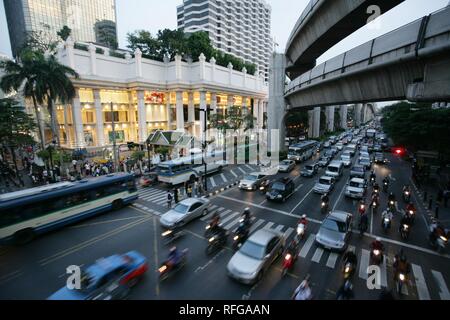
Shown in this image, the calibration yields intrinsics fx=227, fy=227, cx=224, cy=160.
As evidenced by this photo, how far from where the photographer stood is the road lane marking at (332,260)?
38.0 feet

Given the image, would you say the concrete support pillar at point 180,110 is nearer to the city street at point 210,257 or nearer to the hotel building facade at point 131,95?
the hotel building facade at point 131,95

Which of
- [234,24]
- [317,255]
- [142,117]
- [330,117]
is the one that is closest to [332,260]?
[317,255]

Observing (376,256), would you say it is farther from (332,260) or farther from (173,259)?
(173,259)

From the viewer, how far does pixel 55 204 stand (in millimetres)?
15117

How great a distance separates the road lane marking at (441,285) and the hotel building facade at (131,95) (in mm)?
34413

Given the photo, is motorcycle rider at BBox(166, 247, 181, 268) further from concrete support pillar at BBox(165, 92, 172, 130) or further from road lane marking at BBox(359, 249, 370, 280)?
concrete support pillar at BBox(165, 92, 172, 130)

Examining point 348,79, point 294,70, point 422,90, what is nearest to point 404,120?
point 294,70

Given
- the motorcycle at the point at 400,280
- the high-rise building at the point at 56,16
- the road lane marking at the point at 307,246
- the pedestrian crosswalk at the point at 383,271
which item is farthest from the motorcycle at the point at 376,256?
the high-rise building at the point at 56,16

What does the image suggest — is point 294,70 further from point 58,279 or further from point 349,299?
point 58,279

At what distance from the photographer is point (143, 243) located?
13.9m

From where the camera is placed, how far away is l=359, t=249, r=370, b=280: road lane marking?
35.8ft

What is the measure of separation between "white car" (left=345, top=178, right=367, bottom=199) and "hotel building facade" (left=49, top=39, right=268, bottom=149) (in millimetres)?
25649

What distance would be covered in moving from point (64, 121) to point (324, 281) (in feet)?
172
